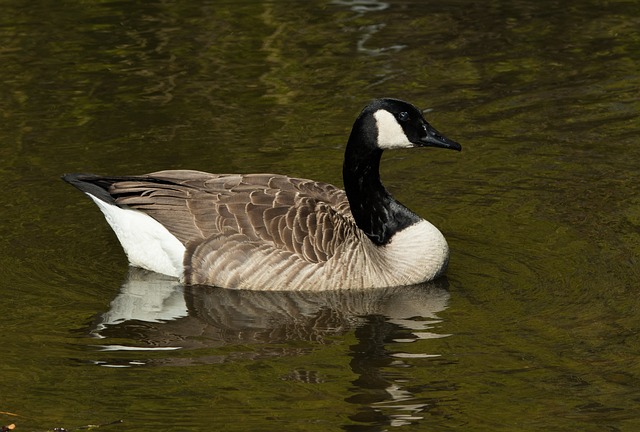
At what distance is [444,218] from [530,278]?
1660 mm

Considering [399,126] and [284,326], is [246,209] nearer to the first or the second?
[284,326]

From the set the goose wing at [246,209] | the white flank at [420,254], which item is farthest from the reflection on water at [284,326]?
the goose wing at [246,209]

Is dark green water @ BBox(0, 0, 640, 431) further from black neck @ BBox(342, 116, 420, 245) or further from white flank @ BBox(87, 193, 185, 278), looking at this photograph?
black neck @ BBox(342, 116, 420, 245)

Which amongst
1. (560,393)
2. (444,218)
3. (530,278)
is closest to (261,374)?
(560,393)

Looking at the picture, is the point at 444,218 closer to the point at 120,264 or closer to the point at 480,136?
the point at 480,136

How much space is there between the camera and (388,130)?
10594 millimetres

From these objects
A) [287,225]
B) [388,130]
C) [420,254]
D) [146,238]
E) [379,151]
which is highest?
[388,130]

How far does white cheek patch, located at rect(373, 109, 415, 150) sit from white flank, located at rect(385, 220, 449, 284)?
32.0 inches

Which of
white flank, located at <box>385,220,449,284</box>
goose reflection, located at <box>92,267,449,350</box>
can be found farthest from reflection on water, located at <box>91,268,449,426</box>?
white flank, located at <box>385,220,449,284</box>

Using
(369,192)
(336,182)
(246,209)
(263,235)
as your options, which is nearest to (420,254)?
(369,192)

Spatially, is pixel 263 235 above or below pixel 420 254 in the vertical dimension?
above

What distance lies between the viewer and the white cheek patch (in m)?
10.6

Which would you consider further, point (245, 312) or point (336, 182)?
point (336, 182)

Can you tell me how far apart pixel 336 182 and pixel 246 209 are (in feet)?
7.46
